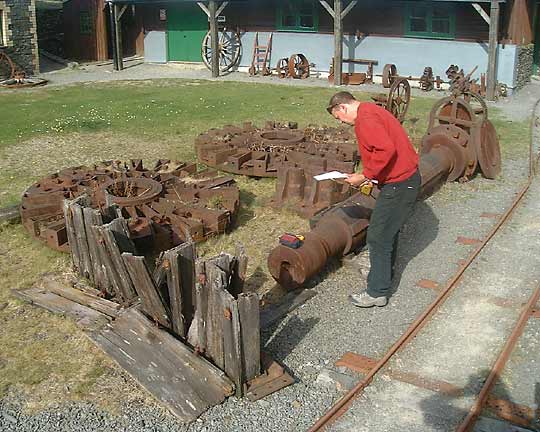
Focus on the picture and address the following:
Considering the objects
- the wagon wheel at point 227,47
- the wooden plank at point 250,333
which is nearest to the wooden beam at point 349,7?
the wagon wheel at point 227,47

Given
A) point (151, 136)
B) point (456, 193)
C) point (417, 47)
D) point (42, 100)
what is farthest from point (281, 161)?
point (417, 47)

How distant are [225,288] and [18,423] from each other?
171cm

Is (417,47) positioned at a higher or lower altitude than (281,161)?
higher

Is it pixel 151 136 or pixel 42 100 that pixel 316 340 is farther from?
pixel 42 100

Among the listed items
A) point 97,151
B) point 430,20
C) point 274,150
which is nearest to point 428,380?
point 274,150

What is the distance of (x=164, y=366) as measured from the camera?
5148 mm

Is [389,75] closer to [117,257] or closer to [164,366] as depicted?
[117,257]

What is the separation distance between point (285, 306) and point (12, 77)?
19.6 metres

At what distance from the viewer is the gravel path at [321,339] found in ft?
15.7

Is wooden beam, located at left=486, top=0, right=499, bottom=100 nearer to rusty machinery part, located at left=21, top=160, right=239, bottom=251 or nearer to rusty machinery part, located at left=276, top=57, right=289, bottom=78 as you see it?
rusty machinery part, located at left=276, top=57, right=289, bottom=78

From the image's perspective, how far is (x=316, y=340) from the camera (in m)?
5.89

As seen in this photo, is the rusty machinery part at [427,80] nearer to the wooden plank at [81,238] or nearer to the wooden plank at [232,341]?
the wooden plank at [81,238]

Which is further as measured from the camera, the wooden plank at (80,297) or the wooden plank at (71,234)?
the wooden plank at (71,234)

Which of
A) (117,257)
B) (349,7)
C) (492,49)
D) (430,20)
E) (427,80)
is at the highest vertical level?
(349,7)
